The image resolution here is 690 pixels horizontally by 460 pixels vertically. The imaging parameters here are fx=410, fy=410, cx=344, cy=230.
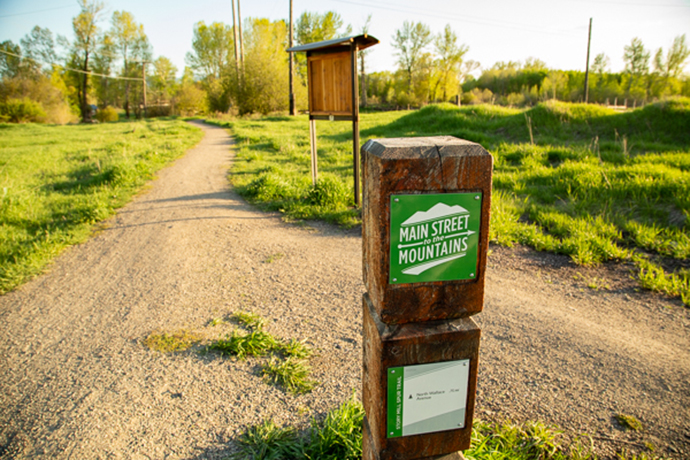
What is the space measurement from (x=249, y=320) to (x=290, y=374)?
32.2 inches

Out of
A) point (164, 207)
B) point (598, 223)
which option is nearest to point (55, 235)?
point (164, 207)

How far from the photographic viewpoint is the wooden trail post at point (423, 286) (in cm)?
107

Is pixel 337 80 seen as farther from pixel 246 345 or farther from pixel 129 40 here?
pixel 129 40

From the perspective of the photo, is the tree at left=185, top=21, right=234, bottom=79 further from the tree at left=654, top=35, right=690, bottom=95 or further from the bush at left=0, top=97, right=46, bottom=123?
the tree at left=654, top=35, right=690, bottom=95

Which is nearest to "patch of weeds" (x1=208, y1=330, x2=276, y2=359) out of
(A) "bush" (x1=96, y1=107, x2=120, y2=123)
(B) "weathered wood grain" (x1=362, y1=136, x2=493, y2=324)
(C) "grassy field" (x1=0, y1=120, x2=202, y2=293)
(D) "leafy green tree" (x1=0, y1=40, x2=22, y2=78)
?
(B) "weathered wood grain" (x1=362, y1=136, x2=493, y2=324)

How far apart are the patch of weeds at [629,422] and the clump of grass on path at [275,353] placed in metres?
1.71

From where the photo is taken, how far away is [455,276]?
45.1 inches

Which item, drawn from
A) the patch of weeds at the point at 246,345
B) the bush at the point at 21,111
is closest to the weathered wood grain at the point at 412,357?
the patch of weeds at the point at 246,345

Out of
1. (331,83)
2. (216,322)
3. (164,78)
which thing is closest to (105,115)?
(164,78)

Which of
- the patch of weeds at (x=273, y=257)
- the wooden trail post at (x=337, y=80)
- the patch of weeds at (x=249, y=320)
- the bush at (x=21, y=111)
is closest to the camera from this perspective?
the patch of weeds at (x=249, y=320)

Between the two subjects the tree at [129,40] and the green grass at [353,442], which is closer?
the green grass at [353,442]

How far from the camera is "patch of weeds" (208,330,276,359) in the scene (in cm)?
283

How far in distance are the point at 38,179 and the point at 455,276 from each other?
36.2ft

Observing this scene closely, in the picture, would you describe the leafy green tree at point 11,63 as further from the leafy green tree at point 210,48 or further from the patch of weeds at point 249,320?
the patch of weeds at point 249,320
